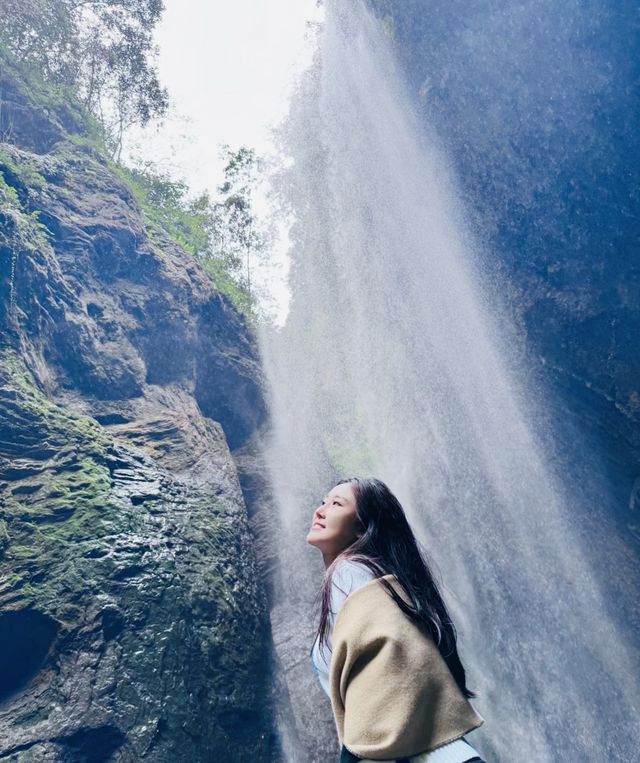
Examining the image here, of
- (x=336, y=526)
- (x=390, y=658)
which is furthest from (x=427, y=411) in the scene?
(x=390, y=658)

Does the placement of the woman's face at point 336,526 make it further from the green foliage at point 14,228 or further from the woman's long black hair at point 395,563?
the green foliage at point 14,228

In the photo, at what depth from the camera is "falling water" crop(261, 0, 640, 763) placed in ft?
32.7

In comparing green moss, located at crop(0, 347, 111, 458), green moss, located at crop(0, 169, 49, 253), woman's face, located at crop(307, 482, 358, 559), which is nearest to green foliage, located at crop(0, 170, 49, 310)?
green moss, located at crop(0, 169, 49, 253)

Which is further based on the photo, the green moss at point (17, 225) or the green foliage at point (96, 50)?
the green foliage at point (96, 50)

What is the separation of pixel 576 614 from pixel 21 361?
11.0 meters

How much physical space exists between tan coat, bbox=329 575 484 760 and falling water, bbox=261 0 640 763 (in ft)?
24.5

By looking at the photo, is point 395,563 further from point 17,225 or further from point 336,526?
point 17,225

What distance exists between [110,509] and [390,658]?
497 cm

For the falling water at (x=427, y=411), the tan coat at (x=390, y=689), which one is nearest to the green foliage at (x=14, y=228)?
→ the falling water at (x=427, y=411)

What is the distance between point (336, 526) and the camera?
184cm

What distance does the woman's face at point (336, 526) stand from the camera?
1.82m

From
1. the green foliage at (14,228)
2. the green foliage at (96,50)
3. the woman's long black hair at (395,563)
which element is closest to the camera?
the woman's long black hair at (395,563)

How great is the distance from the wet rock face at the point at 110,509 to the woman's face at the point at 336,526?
347cm

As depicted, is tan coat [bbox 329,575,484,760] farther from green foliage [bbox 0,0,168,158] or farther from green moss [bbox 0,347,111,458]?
green foliage [bbox 0,0,168,158]
